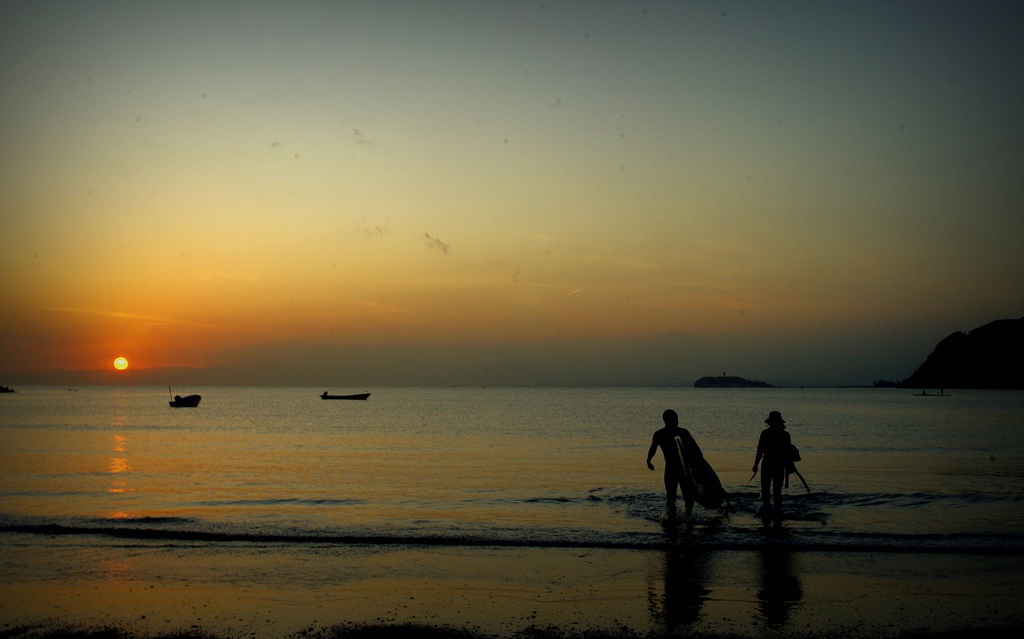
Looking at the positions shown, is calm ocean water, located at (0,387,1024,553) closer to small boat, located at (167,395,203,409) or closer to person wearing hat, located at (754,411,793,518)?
person wearing hat, located at (754,411,793,518)

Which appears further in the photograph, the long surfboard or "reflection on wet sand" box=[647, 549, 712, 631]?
the long surfboard

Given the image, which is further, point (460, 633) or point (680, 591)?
point (680, 591)

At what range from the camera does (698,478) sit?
13812 mm

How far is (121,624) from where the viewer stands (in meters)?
7.41

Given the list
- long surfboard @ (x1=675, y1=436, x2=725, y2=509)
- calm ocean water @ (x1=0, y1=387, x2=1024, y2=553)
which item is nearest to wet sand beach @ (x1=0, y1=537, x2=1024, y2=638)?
calm ocean water @ (x1=0, y1=387, x2=1024, y2=553)

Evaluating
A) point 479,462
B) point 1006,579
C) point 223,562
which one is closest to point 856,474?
point 479,462

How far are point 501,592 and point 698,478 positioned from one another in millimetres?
6421

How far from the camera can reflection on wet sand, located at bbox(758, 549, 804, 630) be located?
734 cm

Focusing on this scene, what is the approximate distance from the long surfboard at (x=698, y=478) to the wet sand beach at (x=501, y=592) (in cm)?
275

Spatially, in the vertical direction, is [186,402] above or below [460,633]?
below

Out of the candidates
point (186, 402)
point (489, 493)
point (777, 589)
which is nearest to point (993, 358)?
point (186, 402)

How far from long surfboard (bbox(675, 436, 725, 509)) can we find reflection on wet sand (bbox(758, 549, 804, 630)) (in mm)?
2743

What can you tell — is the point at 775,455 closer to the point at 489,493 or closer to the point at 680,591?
the point at 680,591

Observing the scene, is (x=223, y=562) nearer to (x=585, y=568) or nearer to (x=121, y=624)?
(x=121, y=624)
